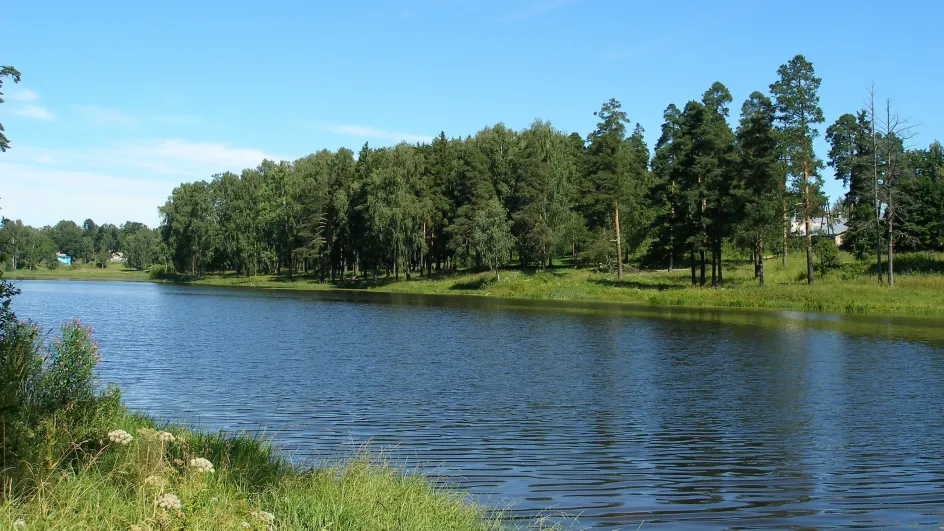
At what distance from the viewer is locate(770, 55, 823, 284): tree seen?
5778 cm

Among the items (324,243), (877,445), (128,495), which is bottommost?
(877,445)

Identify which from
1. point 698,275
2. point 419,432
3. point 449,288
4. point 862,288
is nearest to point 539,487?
point 419,432

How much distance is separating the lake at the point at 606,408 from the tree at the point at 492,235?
3780 cm

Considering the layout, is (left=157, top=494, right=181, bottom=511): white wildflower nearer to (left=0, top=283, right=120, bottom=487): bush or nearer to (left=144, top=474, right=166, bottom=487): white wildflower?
(left=144, top=474, right=166, bottom=487): white wildflower

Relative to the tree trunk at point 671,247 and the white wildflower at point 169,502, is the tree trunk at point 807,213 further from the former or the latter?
the white wildflower at point 169,502

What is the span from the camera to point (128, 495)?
8062mm

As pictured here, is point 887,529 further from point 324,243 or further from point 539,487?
point 324,243

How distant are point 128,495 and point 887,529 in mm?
9774

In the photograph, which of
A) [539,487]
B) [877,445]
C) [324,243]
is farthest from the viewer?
[324,243]

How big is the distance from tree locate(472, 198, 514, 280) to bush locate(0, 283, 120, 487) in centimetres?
6595

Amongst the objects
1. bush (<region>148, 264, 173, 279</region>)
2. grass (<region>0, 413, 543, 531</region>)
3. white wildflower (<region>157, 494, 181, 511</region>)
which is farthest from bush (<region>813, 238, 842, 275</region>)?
bush (<region>148, 264, 173, 279</region>)

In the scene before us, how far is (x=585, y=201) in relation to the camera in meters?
73.7

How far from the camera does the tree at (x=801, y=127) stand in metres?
57.8

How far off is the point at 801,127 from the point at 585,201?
2184 cm
